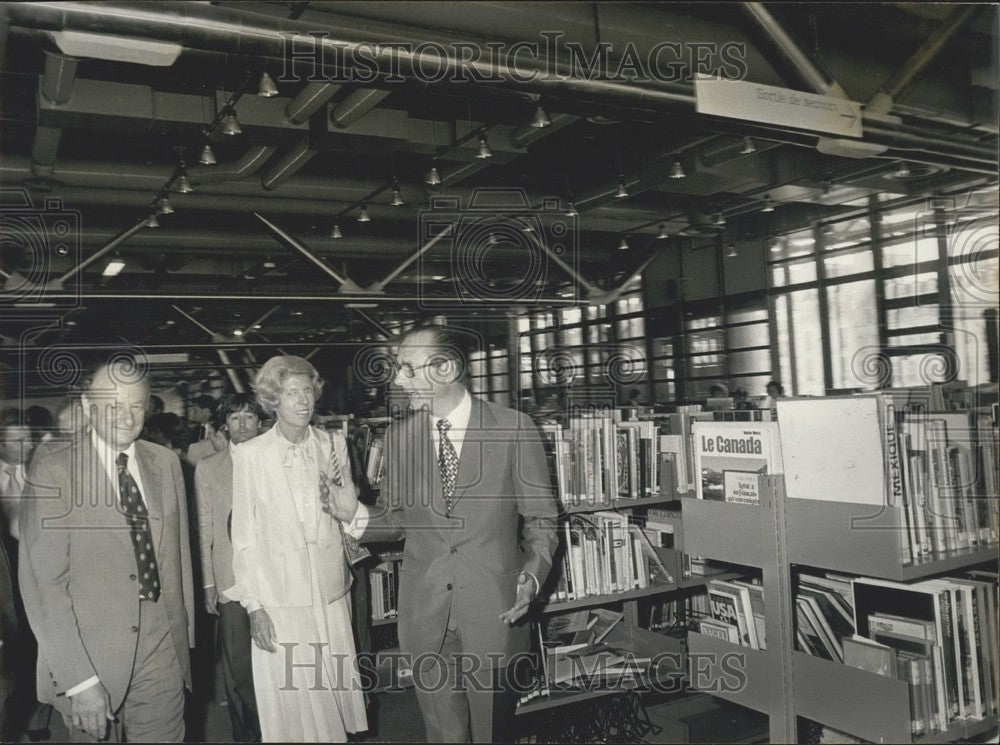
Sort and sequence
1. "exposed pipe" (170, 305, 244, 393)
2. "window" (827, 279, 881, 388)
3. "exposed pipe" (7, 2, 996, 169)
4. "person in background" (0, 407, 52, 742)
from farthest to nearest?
"window" (827, 279, 881, 388) → "exposed pipe" (170, 305, 244, 393) → "person in background" (0, 407, 52, 742) → "exposed pipe" (7, 2, 996, 169)

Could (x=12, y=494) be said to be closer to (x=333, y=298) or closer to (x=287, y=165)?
(x=333, y=298)

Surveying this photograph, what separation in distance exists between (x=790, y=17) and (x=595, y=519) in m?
2.95

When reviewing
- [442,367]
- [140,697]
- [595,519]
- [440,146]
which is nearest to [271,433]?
[442,367]

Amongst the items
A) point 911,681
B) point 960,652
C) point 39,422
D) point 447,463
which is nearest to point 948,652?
point 960,652

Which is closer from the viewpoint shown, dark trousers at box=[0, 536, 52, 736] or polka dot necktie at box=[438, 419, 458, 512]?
dark trousers at box=[0, 536, 52, 736]

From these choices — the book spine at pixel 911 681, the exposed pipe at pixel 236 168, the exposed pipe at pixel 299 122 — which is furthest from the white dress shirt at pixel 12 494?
the book spine at pixel 911 681

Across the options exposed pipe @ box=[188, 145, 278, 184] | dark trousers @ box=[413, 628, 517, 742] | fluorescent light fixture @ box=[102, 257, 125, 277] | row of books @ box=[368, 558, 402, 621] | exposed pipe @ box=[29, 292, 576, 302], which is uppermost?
exposed pipe @ box=[188, 145, 278, 184]

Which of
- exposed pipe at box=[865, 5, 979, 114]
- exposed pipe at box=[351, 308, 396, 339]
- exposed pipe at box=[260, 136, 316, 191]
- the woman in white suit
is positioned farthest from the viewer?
exposed pipe at box=[260, 136, 316, 191]

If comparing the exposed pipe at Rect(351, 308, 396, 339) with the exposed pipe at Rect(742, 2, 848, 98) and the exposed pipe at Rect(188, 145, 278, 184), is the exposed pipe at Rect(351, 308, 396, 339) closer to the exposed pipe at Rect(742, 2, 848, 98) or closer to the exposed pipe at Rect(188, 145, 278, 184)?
the exposed pipe at Rect(188, 145, 278, 184)

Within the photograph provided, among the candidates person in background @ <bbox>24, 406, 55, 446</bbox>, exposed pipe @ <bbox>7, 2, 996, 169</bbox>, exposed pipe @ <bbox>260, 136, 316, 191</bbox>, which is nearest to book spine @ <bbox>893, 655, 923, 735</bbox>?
exposed pipe @ <bbox>7, 2, 996, 169</bbox>

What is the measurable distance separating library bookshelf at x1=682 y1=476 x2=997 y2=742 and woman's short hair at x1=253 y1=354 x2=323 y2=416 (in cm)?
170

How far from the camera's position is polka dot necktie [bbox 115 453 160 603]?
2.44 meters

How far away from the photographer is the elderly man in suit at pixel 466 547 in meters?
2.57

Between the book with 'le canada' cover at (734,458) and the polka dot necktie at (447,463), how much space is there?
1174 millimetres
